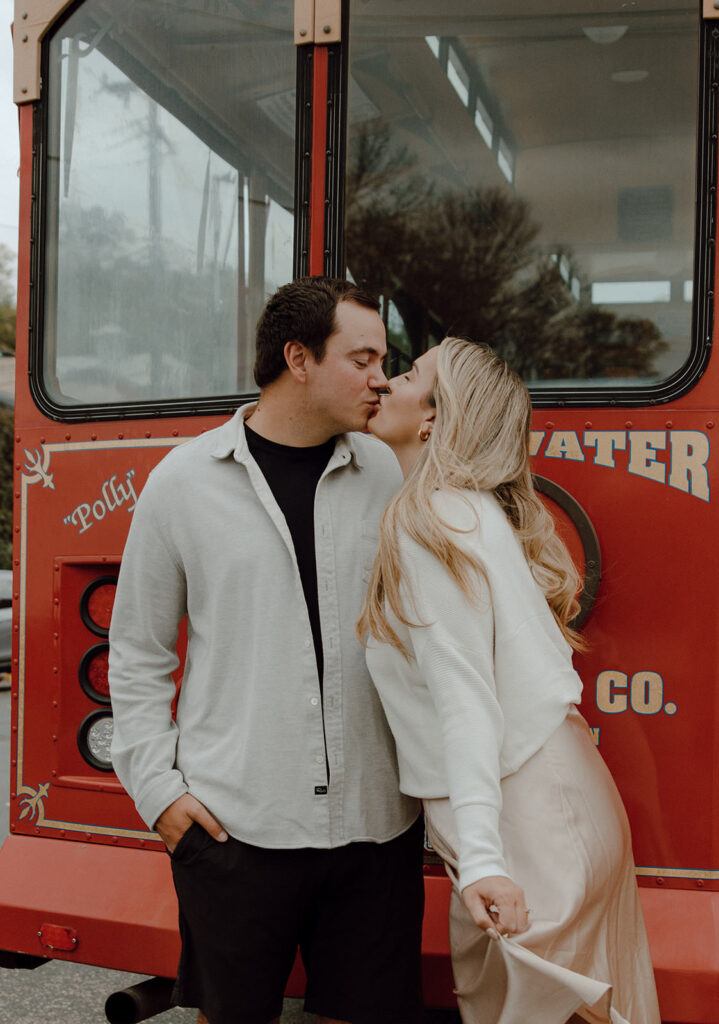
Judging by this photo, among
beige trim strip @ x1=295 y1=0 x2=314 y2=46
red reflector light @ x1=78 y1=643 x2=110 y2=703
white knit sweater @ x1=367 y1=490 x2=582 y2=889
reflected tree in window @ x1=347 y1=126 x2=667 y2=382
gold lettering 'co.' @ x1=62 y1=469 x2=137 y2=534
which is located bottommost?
red reflector light @ x1=78 y1=643 x2=110 y2=703

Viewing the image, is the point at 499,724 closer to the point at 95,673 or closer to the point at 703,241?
the point at 703,241

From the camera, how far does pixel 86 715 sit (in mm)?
2916

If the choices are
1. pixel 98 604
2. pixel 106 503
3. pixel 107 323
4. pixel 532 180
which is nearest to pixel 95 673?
pixel 98 604

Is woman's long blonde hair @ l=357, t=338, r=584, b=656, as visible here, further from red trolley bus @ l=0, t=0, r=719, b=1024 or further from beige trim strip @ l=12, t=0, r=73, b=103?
beige trim strip @ l=12, t=0, r=73, b=103

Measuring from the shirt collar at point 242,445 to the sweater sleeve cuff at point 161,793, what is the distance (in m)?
0.60

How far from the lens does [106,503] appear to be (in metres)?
2.89

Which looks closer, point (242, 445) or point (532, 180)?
point (242, 445)

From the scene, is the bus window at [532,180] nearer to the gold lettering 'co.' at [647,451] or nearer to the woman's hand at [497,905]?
the gold lettering 'co.' at [647,451]

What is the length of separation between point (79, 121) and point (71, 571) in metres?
1.21

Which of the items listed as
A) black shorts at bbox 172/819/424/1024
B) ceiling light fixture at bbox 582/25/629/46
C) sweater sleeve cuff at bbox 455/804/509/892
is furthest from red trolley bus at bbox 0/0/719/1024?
sweater sleeve cuff at bbox 455/804/509/892

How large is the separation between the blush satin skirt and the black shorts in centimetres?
17

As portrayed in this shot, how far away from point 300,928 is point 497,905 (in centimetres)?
58

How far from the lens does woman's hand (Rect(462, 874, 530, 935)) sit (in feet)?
Answer: 5.48

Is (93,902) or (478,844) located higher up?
(478,844)
